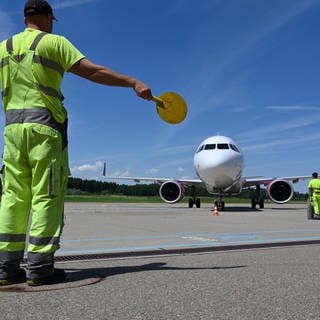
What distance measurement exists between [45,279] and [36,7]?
2.40 m

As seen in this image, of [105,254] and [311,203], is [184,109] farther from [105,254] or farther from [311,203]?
[311,203]

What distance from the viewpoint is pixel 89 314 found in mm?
2967

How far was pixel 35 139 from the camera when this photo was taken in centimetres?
404

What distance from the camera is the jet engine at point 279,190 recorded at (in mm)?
25434

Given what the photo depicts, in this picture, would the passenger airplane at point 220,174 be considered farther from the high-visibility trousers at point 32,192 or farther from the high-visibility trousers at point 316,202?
the high-visibility trousers at point 32,192

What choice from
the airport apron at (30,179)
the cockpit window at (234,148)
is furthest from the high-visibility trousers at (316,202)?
the airport apron at (30,179)

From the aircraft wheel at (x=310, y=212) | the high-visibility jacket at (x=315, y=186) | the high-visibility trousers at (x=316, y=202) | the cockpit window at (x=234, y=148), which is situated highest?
the cockpit window at (x=234, y=148)

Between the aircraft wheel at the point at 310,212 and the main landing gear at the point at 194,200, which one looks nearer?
the aircraft wheel at the point at 310,212

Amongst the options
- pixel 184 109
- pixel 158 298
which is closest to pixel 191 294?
pixel 158 298

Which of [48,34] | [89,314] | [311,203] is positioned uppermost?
[48,34]

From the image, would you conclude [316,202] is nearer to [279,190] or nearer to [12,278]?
[279,190]

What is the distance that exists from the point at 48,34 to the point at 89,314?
2.48 metres

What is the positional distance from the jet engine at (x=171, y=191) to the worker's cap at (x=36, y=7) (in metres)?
22.5

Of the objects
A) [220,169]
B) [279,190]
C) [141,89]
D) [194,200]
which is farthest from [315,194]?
[194,200]
